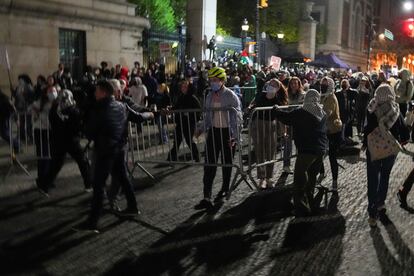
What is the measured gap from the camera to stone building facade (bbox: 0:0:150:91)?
15.7 meters

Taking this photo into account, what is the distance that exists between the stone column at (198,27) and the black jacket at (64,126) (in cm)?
1981

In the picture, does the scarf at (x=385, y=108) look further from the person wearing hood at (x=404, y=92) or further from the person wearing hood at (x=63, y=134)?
the person wearing hood at (x=404, y=92)

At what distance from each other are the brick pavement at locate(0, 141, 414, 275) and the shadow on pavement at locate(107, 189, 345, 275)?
1cm

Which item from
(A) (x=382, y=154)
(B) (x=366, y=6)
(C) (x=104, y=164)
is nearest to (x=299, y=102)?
(A) (x=382, y=154)

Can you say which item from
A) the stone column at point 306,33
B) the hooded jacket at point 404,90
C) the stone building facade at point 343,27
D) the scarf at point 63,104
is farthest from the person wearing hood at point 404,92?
the stone building facade at point 343,27

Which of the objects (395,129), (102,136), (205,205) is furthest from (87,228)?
(395,129)

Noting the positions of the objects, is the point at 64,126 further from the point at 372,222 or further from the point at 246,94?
the point at 246,94

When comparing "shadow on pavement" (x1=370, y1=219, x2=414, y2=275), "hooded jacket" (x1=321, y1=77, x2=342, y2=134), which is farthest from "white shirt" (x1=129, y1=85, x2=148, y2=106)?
"shadow on pavement" (x1=370, y1=219, x2=414, y2=275)

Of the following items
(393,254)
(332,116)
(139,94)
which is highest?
(139,94)

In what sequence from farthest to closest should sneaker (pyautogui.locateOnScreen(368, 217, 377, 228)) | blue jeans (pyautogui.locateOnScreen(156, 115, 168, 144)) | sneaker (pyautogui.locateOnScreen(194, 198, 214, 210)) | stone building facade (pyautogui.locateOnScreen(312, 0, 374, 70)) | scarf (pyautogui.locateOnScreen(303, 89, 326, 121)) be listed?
stone building facade (pyautogui.locateOnScreen(312, 0, 374, 70))
blue jeans (pyautogui.locateOnScreen(156, 115, 168, 144))
sneaker (pyautogui.locateOnScreen(194, 198, 214, 210))
scarf (pyautogui.locateOnScreen(303, 89, 326, 121))
sneaker (pyautogui.locateOnScreen(368, 217, 377, 228))

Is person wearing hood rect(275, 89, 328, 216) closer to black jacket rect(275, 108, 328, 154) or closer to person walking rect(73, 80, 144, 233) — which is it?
black jacket rect(275, 108, 328, 154)

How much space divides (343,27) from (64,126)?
59.0m

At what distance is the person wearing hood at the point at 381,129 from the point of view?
613 cm

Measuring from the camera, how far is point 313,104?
21.2ft
